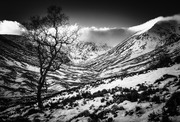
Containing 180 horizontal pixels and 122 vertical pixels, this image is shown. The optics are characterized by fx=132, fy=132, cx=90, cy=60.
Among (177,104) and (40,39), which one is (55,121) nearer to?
(177,104)

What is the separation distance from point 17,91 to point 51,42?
8307cm

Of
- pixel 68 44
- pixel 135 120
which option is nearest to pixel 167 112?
pixel 135 120

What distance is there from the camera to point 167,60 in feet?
78.0

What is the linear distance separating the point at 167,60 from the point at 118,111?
59.8 ft

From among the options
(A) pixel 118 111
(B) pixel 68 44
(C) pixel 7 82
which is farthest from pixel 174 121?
(C) pixel 7 82

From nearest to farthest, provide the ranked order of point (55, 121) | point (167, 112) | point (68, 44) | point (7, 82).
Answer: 1. point (167, 112)
2. point (55, 121)
3. point (68, 44)
4. point (7, 82)

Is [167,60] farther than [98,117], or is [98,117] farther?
[167,60]

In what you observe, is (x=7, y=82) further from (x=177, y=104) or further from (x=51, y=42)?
(x=177, y=104)

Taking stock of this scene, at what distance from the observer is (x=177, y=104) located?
24.4 ft

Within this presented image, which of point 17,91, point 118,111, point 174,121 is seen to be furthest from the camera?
point 17,91

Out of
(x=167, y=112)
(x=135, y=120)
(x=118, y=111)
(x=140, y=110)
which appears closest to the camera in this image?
(x=167, y=112)

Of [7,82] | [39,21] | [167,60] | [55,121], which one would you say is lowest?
[55,121]

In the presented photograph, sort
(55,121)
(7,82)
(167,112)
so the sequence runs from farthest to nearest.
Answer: (7,82) < (55,121) < (167,112)

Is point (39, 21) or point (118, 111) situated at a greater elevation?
point (39, 21)
